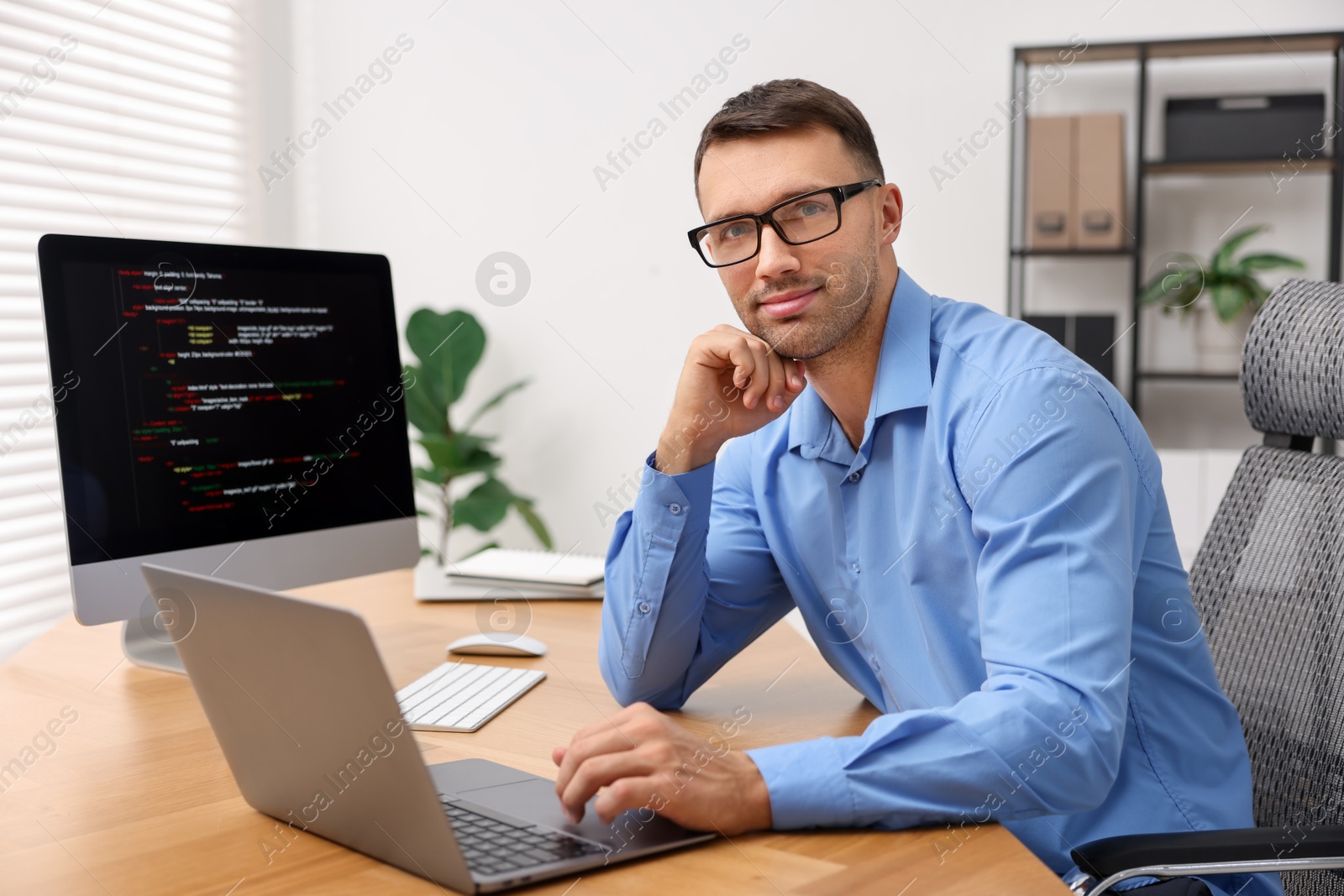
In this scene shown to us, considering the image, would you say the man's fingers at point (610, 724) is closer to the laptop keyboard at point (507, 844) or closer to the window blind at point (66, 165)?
the laptop keyboard at point (507, 844)

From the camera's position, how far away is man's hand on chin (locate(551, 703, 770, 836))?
78 centimetres

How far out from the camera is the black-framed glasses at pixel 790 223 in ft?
4.07

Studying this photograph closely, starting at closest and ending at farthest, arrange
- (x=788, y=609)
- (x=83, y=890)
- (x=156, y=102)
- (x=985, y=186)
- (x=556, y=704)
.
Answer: (x=83, y=890) → (x=556, y=704) → (x=788, y=609) → (x=156, y=102) → (x=985, y=186)

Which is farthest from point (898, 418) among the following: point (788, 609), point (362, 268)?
point (362, 268)

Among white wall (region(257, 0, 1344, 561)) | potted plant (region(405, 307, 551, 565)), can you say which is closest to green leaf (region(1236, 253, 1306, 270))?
white wall (region(257, 0, 1344, 561))

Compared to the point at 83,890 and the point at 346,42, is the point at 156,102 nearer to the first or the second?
the point at 346,42

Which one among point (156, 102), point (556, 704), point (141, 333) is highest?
point (156, 102)

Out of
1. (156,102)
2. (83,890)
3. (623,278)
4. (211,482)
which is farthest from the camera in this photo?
(623,278)

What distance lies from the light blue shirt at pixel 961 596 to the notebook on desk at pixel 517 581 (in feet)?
1.18

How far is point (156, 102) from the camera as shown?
9.52 feet

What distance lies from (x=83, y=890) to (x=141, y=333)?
28.4 inches

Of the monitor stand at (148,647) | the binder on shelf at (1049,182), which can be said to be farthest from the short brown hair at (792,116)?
the binder on shelf at (1049,182)

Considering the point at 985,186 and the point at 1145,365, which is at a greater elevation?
the point at 985,186

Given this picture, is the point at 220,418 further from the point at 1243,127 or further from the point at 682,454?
the point at 1243,127
